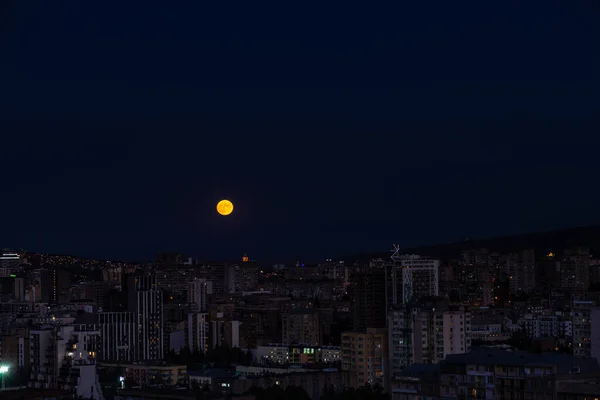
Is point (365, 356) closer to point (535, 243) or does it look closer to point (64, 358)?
point (64, 358)

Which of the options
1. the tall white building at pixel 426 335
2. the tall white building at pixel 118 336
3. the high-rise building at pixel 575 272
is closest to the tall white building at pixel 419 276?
the tall white building at pixel 118 336

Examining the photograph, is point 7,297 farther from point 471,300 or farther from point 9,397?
point 9,397

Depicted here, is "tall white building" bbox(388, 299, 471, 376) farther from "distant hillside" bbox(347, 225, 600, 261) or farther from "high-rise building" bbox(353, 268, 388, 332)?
"distant hillside" bbox(347, 225, 600, 261)

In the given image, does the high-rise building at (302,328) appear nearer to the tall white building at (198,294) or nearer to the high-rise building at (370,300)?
the high-rise building at (370,300)

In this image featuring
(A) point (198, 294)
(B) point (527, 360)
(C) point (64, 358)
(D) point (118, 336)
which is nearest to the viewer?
(B) point (527, 360)

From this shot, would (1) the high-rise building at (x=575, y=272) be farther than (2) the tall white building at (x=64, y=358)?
Yes

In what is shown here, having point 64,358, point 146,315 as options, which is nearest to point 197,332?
point 146,315

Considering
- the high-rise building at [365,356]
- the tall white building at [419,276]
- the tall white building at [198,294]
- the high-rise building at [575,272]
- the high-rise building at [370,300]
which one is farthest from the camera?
the high-rise building at [575,272]

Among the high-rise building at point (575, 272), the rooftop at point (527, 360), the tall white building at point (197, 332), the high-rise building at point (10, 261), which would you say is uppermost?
the high-rise building at point (10, 261)
